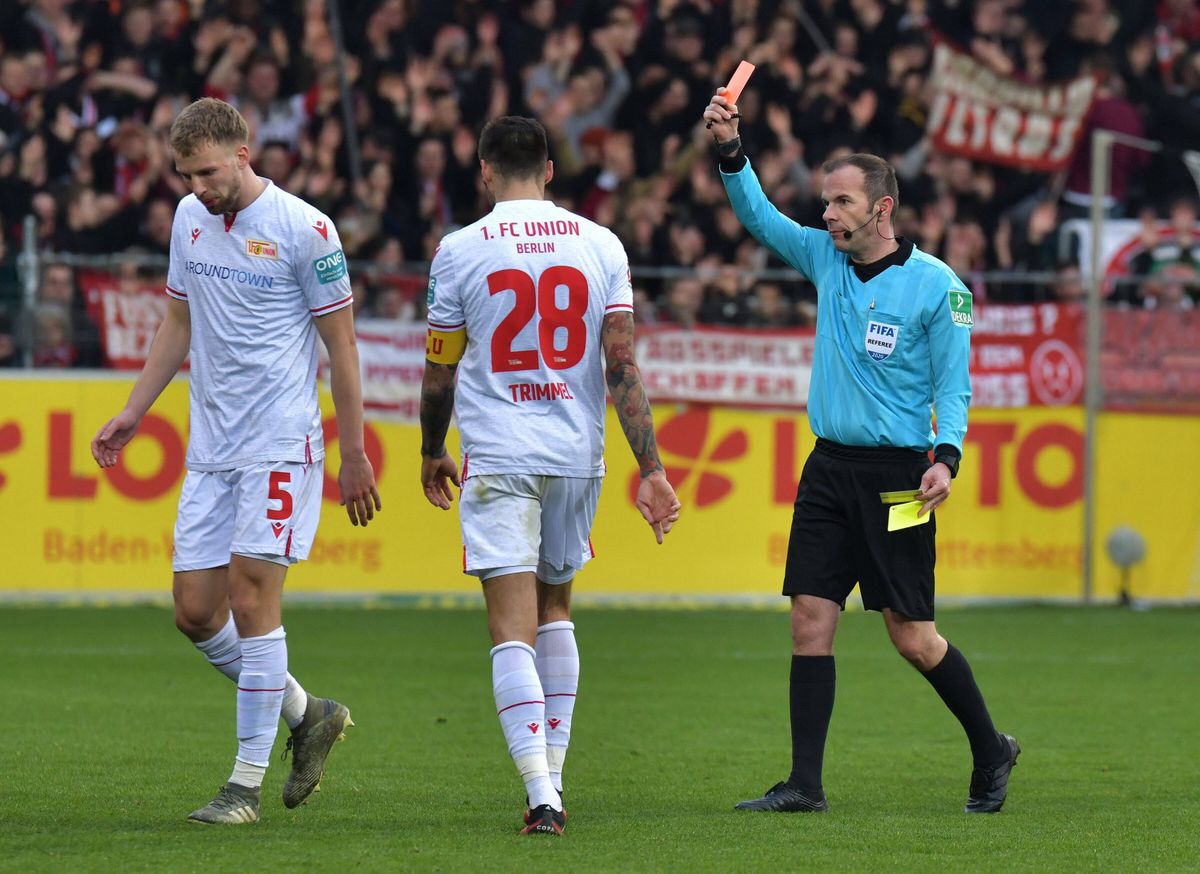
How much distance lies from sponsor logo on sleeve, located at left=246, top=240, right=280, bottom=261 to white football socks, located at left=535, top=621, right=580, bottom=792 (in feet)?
4.77

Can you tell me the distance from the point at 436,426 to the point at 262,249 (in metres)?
0.80

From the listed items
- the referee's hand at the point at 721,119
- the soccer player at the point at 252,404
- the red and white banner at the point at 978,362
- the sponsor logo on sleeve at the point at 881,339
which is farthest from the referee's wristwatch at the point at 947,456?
the red and white banner at the point at 978,362

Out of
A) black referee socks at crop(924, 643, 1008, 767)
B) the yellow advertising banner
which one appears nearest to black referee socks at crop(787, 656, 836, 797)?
black referee socks at crop(924, 643, 1008, 767)

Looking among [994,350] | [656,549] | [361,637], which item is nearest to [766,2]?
[994,350]

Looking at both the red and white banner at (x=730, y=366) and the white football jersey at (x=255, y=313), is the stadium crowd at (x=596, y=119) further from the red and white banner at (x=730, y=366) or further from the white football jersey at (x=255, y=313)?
the white football jersey at (x=255, y=313)

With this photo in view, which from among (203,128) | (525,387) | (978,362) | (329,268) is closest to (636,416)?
(525,387)

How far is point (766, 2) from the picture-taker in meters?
18.8

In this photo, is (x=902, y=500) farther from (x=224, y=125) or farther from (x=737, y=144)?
(x=224, y=125)

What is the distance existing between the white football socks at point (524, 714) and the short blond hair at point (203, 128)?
179cm

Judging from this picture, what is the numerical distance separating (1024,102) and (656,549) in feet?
19.9

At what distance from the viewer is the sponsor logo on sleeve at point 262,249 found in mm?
6336

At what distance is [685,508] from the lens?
14875 millimetres

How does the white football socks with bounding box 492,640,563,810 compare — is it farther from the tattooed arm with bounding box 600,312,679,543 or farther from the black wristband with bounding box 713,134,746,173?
the black wristband with bounding box 713,134,746,173

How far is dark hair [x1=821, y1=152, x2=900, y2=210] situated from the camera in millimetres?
6801
